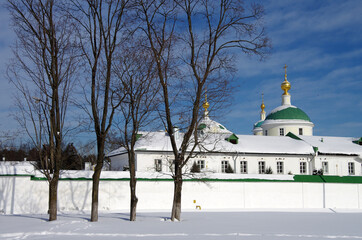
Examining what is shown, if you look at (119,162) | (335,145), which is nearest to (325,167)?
(335,145)

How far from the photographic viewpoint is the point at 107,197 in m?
26.7

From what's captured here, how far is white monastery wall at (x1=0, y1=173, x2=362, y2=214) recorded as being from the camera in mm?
24703

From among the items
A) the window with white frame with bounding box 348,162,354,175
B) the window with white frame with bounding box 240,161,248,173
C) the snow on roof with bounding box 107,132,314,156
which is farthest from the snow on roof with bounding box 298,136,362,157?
the window with white frame with bounding box 240,161,248,173

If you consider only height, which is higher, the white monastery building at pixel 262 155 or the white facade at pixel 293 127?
the white facade at pixel 293 127

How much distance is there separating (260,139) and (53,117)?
26.4 metres

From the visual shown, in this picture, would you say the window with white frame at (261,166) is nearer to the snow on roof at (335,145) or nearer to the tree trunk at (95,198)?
the snow on roof at (335,145)

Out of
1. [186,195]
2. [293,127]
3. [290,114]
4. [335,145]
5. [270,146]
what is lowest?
[186,195]

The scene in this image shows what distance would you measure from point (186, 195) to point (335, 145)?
2052 cm

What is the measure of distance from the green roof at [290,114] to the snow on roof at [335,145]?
6867 millimetres

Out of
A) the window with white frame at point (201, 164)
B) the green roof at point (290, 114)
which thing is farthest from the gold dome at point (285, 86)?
the window with white frame at point (201, 164)

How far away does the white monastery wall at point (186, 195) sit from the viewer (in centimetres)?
2470

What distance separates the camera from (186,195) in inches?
1116

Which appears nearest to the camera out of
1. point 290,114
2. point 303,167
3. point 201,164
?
point 201,164

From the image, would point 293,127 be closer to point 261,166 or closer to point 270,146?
point 270,146
